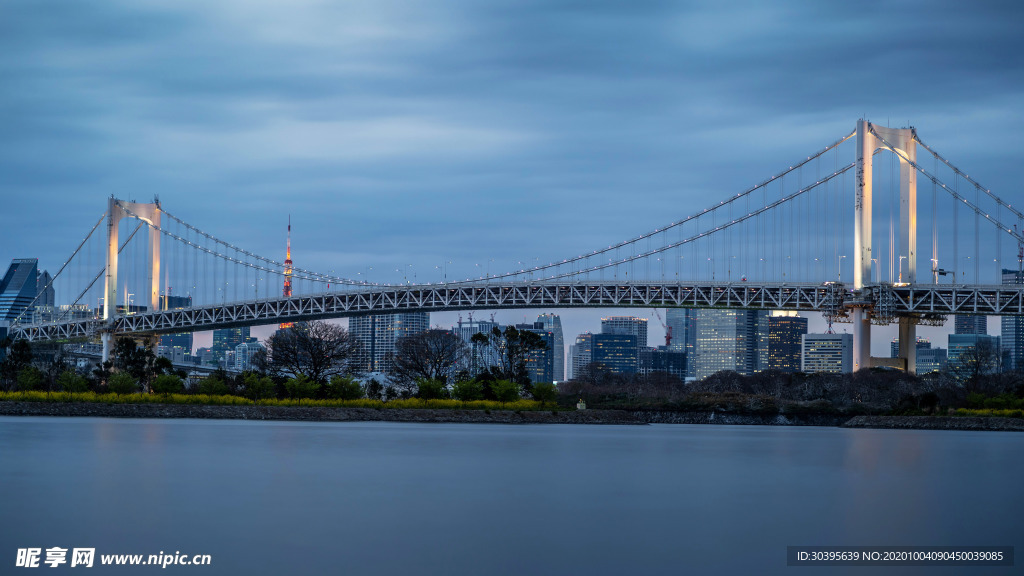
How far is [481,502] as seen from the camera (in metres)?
16.3

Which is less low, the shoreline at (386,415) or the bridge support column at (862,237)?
the bridge support column at (862,237)

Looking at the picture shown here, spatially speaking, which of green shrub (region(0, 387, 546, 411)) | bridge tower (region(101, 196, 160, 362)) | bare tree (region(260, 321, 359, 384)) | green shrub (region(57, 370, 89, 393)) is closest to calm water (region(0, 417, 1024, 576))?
green shrub (region(0, 387, 546, 411))

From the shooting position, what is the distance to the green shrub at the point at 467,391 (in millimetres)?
44062

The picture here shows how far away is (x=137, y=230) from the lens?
7750 centimetres

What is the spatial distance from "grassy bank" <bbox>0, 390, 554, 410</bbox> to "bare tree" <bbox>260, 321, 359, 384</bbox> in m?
6.03

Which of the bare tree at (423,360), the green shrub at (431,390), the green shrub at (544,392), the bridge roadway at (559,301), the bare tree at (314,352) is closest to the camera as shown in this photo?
the green shrub at (431,390)

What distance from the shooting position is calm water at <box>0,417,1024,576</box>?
11.8 meters

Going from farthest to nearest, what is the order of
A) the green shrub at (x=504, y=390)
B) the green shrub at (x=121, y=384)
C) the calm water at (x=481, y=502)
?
the green shrub at (x=504, y=390) → the green shrub at (x=121, y=384) → the calm water at (x=481, y=502)

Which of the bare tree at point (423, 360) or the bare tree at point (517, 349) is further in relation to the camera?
the bare tree at point (423, 360)

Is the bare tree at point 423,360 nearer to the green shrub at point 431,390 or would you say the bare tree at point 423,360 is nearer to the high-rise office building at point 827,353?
the green shrub at point 431,390

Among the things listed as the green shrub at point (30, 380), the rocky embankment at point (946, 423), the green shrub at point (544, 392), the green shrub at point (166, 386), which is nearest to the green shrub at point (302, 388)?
the green shrub at point (166, 386)

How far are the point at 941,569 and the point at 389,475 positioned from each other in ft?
36.7

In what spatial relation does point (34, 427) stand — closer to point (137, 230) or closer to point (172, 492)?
point (172, 492)

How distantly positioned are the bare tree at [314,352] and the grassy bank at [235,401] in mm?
6031
